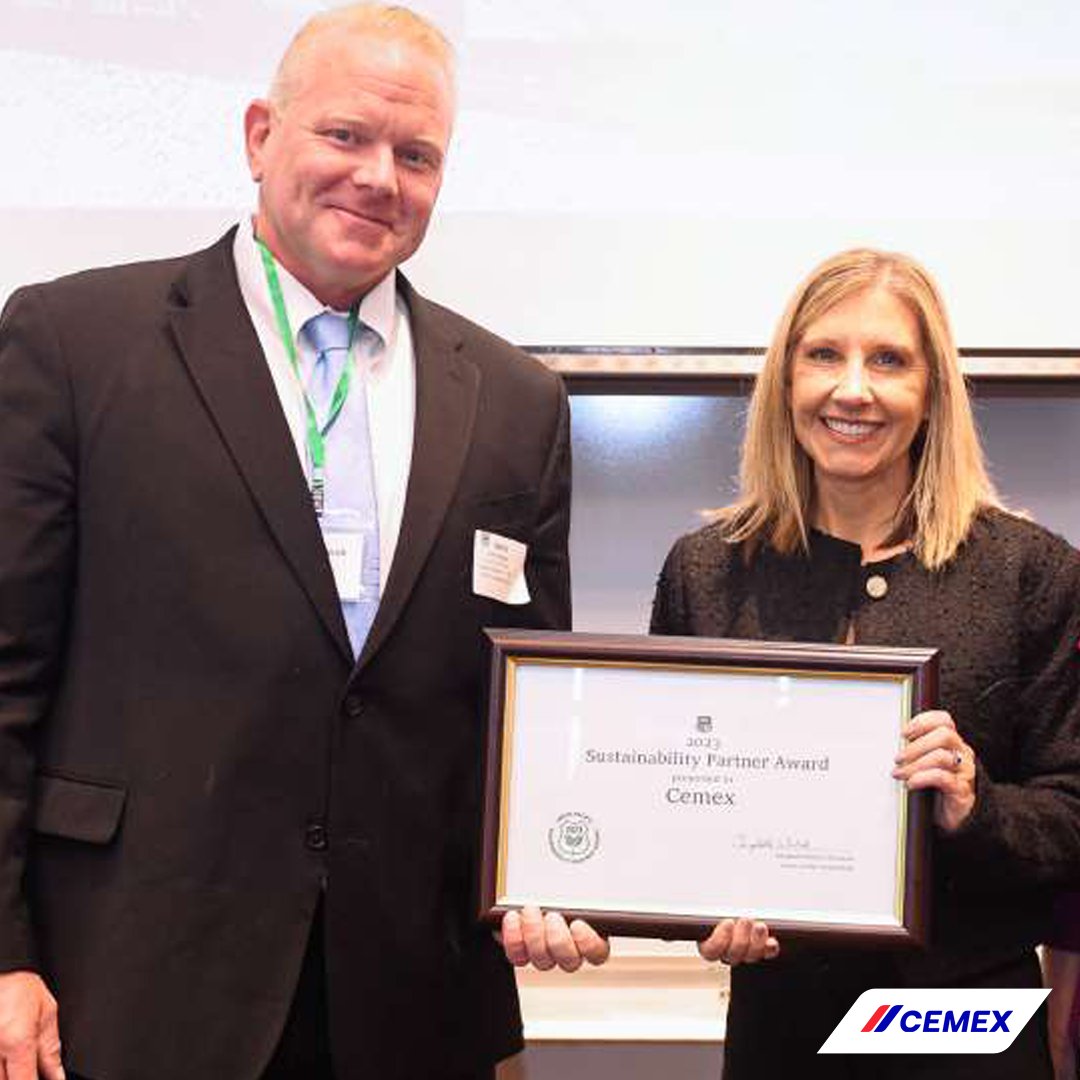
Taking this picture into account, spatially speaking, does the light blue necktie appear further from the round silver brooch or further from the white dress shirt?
the round silver brooch

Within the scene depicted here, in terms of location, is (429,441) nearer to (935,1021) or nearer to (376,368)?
(376,368)

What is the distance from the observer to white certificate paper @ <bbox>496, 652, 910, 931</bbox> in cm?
165

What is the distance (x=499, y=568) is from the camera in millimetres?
1744

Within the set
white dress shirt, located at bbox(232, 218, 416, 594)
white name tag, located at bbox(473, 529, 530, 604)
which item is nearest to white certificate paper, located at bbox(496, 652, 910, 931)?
white name tag, located at bbox(473, 529, 530, 604)

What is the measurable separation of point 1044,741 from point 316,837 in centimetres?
85

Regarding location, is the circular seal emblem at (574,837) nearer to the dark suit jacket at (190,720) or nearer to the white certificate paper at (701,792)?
the white certificate paper at (701,792)

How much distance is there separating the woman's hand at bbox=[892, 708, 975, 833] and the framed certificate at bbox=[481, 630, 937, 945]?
1.1 inches

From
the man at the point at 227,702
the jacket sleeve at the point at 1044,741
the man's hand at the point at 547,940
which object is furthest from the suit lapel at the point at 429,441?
the jacket sleeve at the point at 1044,741

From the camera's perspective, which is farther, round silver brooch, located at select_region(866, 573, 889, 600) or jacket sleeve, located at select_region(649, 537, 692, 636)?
jacket sleeve, located at select_region(649, 537, 692, 636)

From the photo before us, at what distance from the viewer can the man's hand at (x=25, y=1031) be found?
153 cm

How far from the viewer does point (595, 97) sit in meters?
2.67

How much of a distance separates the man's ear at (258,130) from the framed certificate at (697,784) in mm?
642

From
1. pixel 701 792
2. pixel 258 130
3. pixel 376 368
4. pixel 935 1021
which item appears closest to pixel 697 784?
pixel 701 792

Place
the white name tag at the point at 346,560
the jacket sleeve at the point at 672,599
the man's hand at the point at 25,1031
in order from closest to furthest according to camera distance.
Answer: the man's hand at the point at 25,1031 → the white name tag at the point at 346,560 → the jacket sleeve at the point at 672,599
